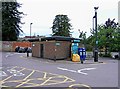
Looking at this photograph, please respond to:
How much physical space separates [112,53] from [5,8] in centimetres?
3718

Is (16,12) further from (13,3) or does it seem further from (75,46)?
(75,46)

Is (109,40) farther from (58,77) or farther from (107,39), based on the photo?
(58,77)

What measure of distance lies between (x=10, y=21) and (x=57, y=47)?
40.4 m

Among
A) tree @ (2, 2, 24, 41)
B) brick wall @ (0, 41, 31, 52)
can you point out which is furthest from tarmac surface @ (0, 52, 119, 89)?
tree @ (2, 2, 24, 41)

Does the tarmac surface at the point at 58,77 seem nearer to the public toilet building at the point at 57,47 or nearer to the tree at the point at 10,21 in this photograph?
the public toilet building at the point at 57,47

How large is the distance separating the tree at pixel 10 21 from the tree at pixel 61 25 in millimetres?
18459

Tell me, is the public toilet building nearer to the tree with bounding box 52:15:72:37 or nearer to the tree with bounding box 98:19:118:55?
the tree with bounding box 98:19:118:55

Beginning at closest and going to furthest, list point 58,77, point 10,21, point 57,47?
1. point 58,77
2. point 57,47
3. point 10,21

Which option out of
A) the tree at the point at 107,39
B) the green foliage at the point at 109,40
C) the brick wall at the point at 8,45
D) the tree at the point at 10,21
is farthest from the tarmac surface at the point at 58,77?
the tree at the point at 10,21

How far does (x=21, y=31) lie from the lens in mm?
75125

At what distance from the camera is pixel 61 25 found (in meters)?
93.0

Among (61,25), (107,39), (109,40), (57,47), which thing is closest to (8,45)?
(107,39)

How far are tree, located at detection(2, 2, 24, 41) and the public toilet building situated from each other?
1320 inches

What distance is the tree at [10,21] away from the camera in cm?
6825
